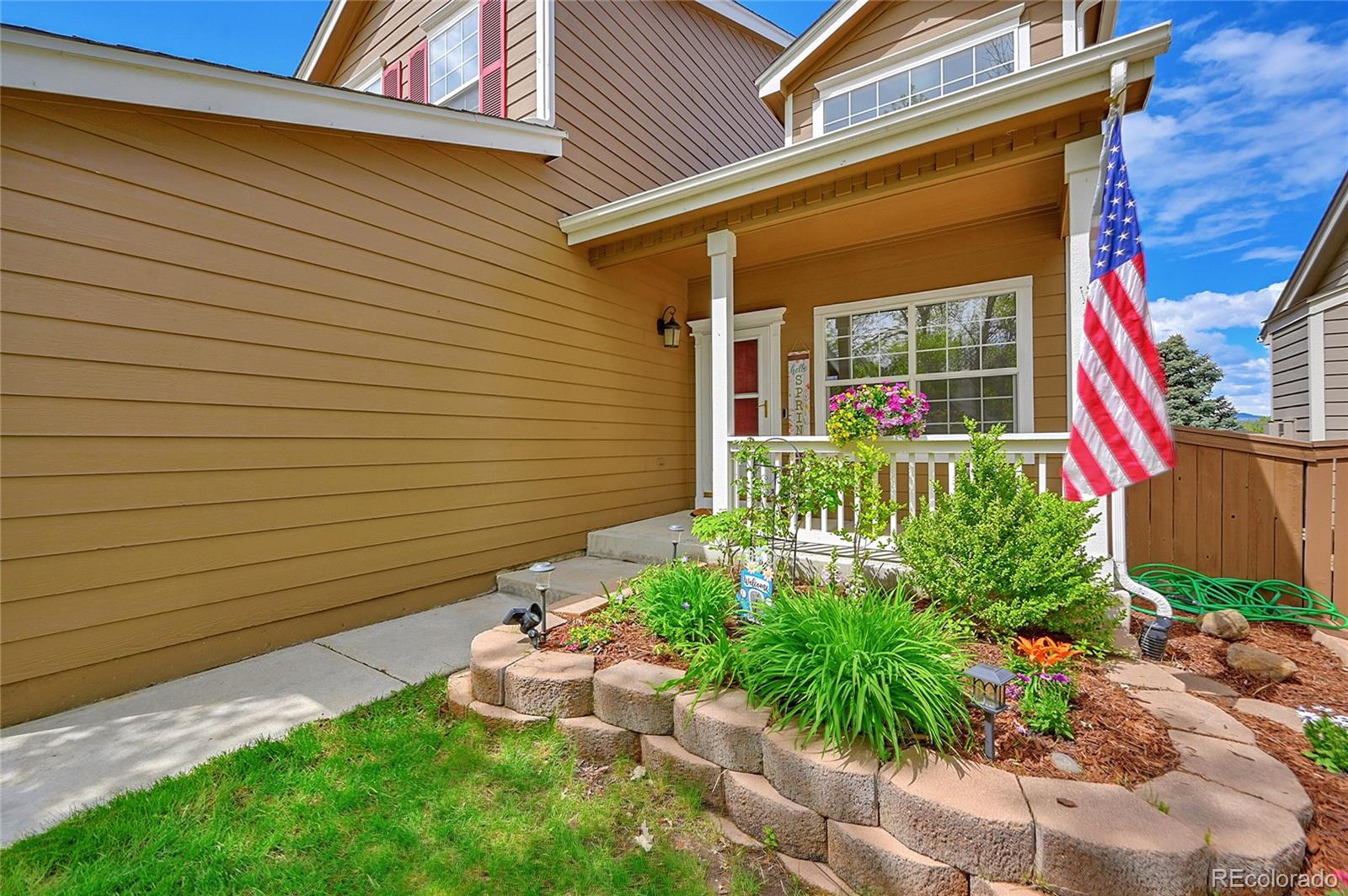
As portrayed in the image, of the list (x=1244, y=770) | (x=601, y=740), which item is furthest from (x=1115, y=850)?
(x=601, y=740)

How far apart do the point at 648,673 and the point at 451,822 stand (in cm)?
88

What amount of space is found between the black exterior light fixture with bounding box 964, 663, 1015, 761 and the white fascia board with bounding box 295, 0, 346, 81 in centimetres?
918

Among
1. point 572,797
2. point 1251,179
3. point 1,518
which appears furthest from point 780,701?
point 1251,179

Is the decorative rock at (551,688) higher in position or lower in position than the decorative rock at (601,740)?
higher

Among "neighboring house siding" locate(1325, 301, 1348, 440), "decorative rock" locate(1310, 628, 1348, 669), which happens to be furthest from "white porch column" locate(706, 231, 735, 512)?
"neighboring house siding" locate(1325, 301, 1348, 440)

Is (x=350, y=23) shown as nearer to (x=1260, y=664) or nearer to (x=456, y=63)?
(x=456, y=63)

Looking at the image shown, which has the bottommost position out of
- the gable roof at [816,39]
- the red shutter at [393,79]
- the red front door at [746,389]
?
the red front door at [746,389]

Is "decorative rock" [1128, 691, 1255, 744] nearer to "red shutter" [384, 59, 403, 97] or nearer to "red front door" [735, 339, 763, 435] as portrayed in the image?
"red front door" [735, 339, 763, 435]

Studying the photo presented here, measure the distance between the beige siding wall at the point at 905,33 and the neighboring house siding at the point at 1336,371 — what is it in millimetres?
4561

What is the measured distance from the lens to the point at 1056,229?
4.66m

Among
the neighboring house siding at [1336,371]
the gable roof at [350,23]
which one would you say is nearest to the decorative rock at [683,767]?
the neighboring house siding at [1336,371]

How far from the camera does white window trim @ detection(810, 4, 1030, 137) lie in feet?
15.6

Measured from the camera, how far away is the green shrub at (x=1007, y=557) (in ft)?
8.59

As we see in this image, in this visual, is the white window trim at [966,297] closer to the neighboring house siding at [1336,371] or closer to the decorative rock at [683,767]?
the decorative rock at [683,767]
